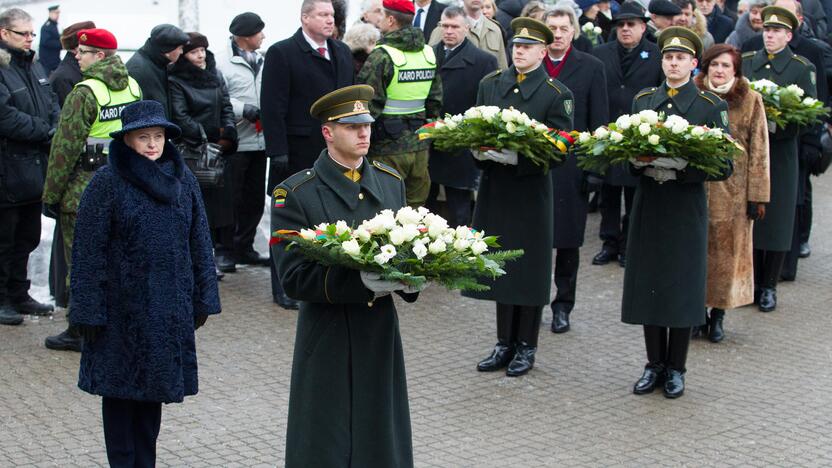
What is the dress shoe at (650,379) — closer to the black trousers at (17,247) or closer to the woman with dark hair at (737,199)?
the woman with dark hair at (737,199)

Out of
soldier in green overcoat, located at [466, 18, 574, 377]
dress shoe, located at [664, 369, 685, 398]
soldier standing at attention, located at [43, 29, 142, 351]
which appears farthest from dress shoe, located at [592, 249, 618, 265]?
soldier standing at attention, located at [43, 29, 142, 351]

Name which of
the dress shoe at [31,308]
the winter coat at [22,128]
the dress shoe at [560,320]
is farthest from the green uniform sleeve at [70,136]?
the dress shoe at [560,320]

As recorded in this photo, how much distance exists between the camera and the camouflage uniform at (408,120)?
10.2 m

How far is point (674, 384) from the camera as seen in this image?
8.23m

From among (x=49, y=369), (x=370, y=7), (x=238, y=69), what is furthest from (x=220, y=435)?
(x=370, y=7)

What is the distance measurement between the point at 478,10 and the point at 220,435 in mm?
6967

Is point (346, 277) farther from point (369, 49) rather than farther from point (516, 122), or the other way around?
point (369, 49)

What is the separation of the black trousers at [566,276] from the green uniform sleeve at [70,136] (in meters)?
3.71

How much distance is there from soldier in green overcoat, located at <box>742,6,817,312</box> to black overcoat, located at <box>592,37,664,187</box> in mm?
1008

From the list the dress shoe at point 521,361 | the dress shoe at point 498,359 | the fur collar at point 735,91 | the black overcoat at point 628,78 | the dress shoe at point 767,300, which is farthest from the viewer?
the black overcoat at point 628,78

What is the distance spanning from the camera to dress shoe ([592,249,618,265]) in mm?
12116

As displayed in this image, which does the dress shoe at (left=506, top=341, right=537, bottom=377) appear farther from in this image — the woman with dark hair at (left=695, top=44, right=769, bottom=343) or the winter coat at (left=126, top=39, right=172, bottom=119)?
the winter coat at (left=126, top=39, right=172, bottom=119)

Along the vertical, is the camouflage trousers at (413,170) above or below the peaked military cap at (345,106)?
below

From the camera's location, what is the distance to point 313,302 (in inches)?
211
